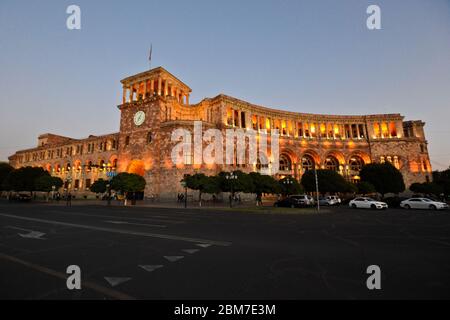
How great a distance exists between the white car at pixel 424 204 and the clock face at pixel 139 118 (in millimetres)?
47285

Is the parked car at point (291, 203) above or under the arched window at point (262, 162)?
under

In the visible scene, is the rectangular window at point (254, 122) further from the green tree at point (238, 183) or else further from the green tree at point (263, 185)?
the green tree at point (238, 183)

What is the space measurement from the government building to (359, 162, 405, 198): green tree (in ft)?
44.9

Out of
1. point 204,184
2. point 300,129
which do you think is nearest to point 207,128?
point 204,184

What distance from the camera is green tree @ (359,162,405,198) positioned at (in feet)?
133

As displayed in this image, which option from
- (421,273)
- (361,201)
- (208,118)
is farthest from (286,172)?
(421,273)

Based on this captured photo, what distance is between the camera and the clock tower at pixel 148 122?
43500 millimetres

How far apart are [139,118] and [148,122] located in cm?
338

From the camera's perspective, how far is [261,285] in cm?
403

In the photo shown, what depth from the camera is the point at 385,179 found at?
40906 mm

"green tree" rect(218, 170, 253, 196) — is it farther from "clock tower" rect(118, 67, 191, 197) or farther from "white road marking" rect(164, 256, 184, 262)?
"white road marking" rect(164, 256, 184, 262)

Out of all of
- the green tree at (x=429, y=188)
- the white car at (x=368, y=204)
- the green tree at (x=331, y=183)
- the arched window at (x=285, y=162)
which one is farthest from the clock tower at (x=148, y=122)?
the green tree at (x=429, y=188)

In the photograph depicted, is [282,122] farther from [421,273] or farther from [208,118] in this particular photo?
[421,273]

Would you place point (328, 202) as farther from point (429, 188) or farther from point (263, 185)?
point (429, 188)
